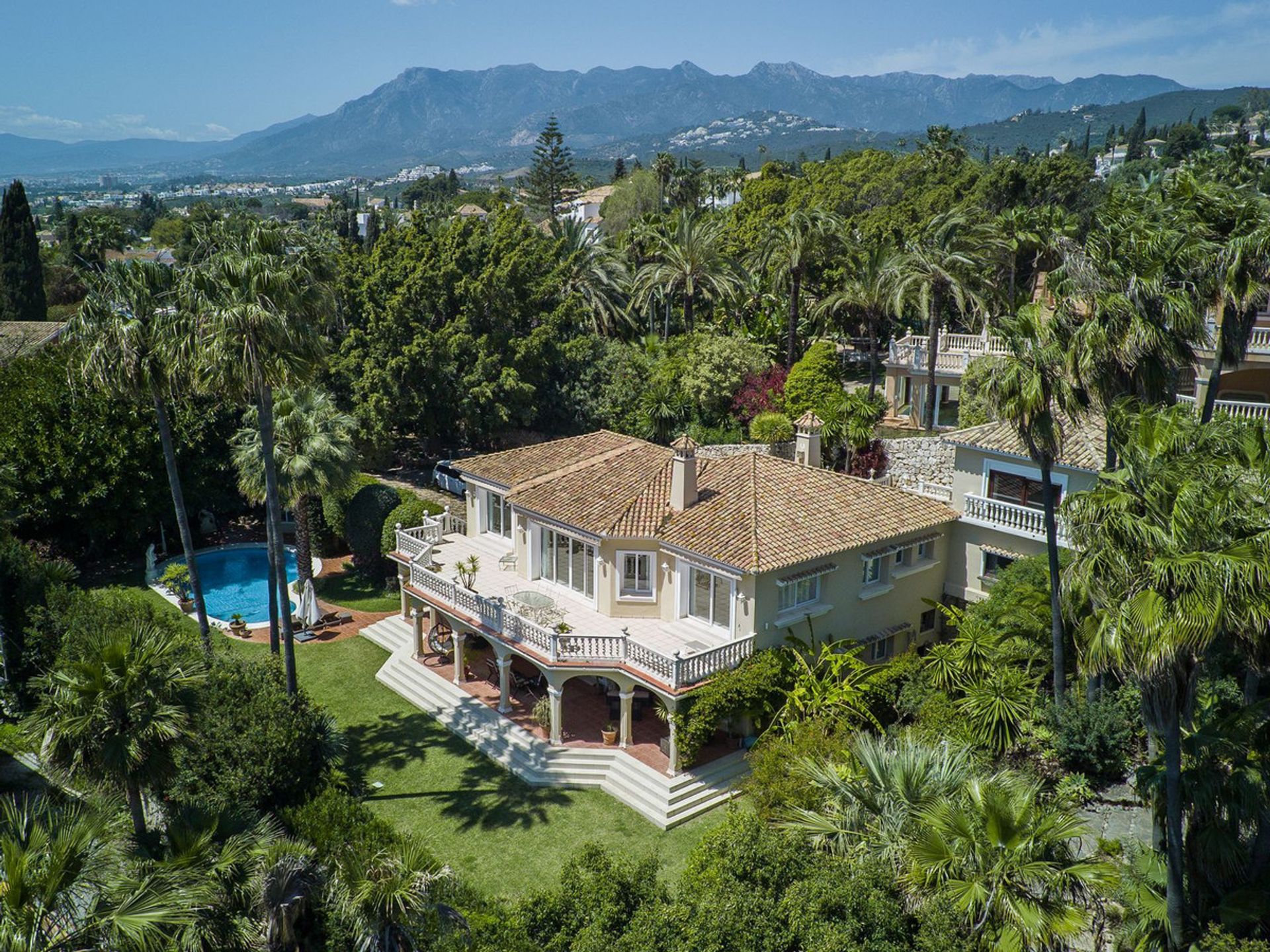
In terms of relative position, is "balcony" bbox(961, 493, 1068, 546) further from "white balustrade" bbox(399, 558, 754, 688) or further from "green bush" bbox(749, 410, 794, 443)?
"green bush" bbox(749, 410, 794, 443)

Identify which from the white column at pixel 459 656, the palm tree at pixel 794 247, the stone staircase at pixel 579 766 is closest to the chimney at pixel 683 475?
the stone staircase at pixel 579 766

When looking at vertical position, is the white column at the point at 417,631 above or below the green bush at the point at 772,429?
below

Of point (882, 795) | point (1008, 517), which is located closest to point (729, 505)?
point (1008, 517)

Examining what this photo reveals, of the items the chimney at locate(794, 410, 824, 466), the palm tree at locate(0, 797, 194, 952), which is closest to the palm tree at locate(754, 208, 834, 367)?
the chimney at locate(794, 410, 824, 466)

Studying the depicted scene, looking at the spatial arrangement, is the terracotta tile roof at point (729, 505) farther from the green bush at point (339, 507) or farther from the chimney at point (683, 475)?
the green bush at point (339, 507)

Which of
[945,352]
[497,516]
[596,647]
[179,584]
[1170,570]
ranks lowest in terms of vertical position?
[179,584]

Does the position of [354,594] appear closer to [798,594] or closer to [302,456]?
[302,456]
